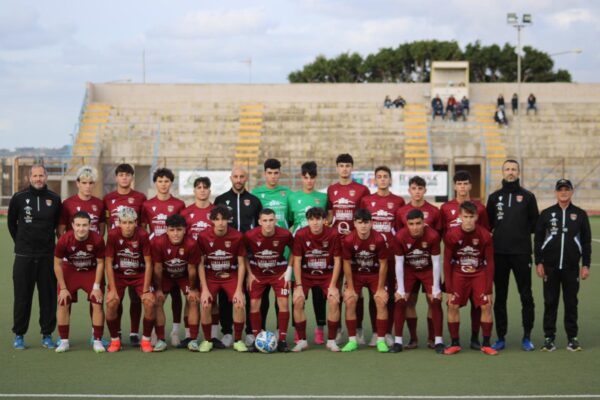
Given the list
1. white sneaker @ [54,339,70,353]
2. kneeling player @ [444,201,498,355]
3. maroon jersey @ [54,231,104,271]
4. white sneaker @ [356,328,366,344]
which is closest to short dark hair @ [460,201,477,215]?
kneeling player @ [444,201,498,355]

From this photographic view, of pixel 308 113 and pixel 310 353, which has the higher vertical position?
pixel 308 113

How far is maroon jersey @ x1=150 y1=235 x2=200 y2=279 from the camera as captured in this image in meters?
8.63

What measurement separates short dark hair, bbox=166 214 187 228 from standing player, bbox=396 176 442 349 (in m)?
2.34

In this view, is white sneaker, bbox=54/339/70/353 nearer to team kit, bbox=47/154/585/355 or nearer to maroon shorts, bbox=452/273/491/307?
team kit, bbox=47/154/585/355

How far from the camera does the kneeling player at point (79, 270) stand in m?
8.52

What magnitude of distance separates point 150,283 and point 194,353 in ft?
2.83

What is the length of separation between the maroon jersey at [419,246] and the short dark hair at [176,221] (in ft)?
7.36

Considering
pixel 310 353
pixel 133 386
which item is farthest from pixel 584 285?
pixel 133 386

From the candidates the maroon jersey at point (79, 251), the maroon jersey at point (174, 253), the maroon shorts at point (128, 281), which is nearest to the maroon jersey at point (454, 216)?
the maroon jersey at point (174, 253)

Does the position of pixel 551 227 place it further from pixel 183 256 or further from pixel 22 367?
pixel 22 367

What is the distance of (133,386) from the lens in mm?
7023

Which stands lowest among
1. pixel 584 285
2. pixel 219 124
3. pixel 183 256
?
pixel 584 285

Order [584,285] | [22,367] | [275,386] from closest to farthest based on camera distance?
[275,386]
[22,367]
[584,285]

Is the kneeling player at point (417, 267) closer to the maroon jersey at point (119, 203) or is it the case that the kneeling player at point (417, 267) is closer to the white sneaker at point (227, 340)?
the white sneaker at point (227, 340)
